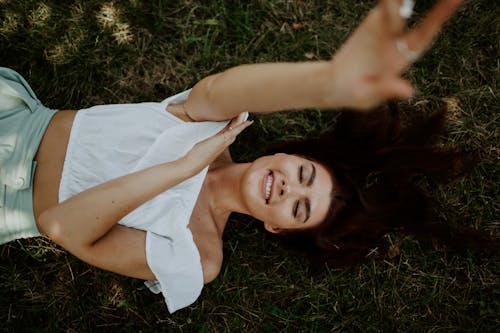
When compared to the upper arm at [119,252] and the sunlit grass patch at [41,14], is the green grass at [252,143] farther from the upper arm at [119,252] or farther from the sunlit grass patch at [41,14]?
the upper arm at [119,252]

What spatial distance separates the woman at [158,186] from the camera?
260cm

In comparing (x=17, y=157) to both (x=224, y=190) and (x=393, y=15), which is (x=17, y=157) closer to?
(x=224, y=190)

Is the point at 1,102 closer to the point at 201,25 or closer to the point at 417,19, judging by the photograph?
the point at 201,25

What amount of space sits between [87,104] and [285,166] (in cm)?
194

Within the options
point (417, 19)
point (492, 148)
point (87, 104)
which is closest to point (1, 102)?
point (87, 104)

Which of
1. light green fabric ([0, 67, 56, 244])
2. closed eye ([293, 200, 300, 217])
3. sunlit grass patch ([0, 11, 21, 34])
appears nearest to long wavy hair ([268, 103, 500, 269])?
closed eye ([293, 200, 300, 217])

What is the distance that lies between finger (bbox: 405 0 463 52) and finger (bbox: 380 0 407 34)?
42 mm

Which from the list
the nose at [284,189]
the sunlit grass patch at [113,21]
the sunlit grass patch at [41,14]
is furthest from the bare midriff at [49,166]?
the nose at [284,189]

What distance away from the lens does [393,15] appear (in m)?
1.29

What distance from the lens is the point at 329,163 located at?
3.47m

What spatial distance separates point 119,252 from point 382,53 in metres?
2.05

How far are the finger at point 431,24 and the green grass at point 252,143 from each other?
2702 millimetres

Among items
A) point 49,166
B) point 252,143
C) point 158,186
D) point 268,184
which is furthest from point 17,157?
point 252,143

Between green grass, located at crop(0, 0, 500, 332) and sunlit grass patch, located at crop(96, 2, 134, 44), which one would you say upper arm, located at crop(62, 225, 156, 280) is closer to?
green grass, located at crop(0, 0, 500, 332)
